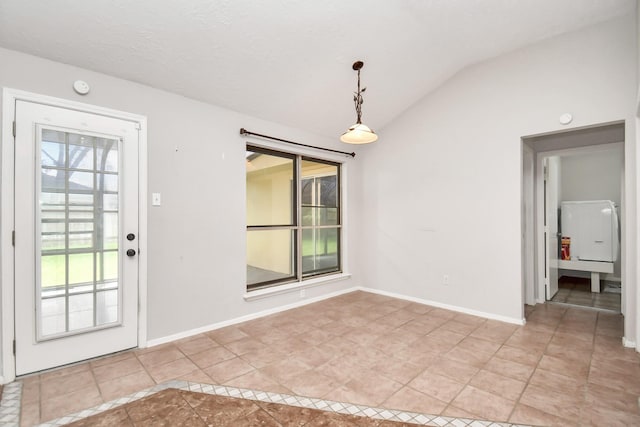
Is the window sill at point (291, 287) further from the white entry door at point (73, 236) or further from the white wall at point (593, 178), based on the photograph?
the white wall at point (593, 178)

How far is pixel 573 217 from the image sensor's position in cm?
514

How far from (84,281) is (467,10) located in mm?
4208

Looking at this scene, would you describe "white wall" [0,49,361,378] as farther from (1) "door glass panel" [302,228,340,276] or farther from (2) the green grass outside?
(1) "door glass panel" [302,228,340,276]

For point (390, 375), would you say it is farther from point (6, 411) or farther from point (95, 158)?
point (95, 158)

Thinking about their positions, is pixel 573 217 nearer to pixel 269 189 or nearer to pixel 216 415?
pixel 269 189

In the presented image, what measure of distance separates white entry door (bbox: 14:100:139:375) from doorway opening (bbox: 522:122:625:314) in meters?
4.31

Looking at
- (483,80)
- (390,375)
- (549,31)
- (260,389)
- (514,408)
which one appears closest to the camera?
(514,408)

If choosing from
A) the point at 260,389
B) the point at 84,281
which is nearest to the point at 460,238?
the point at 260,389

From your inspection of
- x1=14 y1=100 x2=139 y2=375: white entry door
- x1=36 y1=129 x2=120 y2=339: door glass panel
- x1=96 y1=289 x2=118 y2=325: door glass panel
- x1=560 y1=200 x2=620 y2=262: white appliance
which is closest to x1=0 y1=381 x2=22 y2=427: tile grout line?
Result: x1=14 y1=100 x2=139 y2=375: white entry door

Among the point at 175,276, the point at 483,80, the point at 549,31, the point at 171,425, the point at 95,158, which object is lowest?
the point at 171,425

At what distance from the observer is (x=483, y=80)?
3637 mm

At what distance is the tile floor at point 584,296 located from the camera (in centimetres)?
404

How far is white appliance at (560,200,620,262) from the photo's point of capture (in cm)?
475

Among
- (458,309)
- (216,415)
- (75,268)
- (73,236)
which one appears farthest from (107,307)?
(458,309)
